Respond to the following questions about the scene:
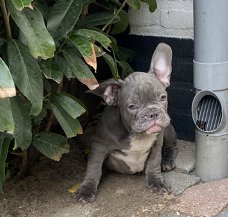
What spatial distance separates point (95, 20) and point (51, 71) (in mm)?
794

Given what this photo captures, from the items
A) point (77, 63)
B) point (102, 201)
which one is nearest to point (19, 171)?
point (102, 201)

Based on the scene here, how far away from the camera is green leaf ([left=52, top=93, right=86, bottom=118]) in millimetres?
3074

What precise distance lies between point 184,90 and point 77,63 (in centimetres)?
144

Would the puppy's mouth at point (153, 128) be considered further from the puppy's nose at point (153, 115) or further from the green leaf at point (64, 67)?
the green leaf at point (64, 67)

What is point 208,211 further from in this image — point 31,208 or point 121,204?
point 31,208

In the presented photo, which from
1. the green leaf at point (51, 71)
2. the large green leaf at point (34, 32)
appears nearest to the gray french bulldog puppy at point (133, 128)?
the green leaf at point (51, 71)

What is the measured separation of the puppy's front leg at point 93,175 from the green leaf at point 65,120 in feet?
1.61

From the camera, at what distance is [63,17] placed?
120 inches

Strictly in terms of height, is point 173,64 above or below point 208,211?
above

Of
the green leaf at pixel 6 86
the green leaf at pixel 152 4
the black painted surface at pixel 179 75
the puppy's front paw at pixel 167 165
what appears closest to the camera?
the green leaf at pixel 6 86

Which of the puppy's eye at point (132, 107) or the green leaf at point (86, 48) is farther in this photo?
the puppy's eye at point (132, 107)

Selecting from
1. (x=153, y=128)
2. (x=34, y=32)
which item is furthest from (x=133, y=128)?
(x=34, y=32)

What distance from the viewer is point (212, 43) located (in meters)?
3.39

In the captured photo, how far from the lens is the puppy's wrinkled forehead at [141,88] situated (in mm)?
3424
